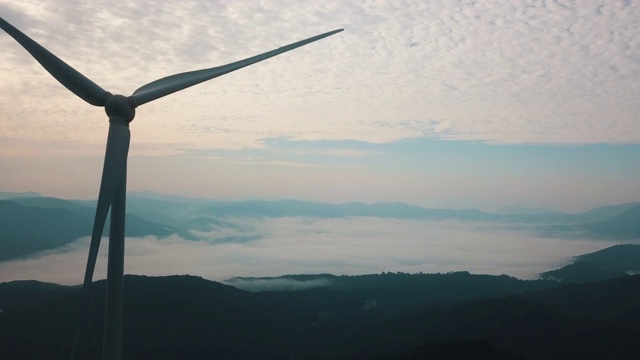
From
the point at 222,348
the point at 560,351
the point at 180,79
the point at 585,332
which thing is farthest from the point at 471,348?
the point at 180,79

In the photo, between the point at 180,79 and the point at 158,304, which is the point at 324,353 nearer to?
the point at 158,304

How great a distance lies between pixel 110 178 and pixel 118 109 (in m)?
4.84

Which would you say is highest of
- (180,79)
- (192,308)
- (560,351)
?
(180,79)

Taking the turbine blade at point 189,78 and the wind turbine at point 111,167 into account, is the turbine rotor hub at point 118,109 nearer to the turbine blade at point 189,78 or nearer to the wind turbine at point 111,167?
the wind turbine at point 111,167

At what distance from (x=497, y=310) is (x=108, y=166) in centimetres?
17524

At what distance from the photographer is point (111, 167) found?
35625 mm

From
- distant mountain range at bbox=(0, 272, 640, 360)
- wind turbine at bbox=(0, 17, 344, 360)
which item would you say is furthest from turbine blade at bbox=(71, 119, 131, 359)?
distant mountain range at bbox=(0, 272, 640, 360)

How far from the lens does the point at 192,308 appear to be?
198 meters

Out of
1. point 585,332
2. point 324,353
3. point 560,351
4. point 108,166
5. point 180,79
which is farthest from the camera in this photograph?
point 324,353

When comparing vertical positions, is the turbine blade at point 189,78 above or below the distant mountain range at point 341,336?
above

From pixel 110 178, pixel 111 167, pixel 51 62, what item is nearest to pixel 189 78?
pixel 51 62

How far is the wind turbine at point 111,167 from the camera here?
114 ft

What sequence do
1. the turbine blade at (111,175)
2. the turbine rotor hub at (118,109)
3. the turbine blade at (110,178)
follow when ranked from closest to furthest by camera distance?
the turbine blade at (110,178) → the turbine blade at (111,175) → the turbine rotor hub at (118,109)

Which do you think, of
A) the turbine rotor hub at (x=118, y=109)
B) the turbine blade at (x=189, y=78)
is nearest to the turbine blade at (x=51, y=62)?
the turbine rotor hub at (x=118, y=109)
